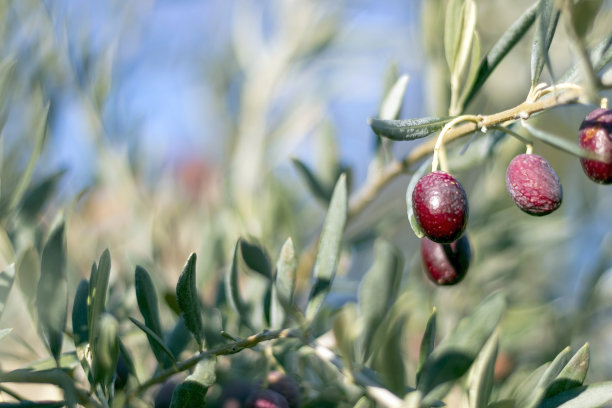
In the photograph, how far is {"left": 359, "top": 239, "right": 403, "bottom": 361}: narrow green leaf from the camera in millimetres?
666

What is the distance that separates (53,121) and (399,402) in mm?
832

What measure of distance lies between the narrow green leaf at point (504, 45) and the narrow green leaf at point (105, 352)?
0.47m

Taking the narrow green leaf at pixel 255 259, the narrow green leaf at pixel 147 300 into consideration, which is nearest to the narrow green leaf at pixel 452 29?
the narrow green leaf at pixel 255 259

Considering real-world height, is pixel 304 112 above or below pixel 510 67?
below

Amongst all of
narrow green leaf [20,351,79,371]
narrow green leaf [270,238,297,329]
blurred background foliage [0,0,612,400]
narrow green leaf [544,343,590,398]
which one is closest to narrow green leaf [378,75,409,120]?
blurred background foliage [0,0,612,400]

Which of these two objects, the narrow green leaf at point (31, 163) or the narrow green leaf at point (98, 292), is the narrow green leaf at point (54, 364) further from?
the narrow green leaf at point (31, 163)

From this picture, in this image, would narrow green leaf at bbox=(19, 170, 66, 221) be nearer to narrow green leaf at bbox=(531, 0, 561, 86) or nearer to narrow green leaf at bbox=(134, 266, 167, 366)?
narrow green leaf at bbox=(134, 266, 167, 366)

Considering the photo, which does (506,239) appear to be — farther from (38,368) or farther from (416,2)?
(416,2)

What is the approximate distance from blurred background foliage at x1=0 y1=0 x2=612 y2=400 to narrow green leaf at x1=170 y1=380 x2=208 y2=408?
0.21m

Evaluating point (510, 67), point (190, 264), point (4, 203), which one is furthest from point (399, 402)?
point (510, 67)

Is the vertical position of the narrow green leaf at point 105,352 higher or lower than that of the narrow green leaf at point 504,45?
lower

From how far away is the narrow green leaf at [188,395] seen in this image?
1.98 feet

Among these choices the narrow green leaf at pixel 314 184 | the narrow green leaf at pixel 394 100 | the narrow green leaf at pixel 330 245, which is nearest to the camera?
the narrow green leaf at pixel 330 245

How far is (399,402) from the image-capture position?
1.76ft
